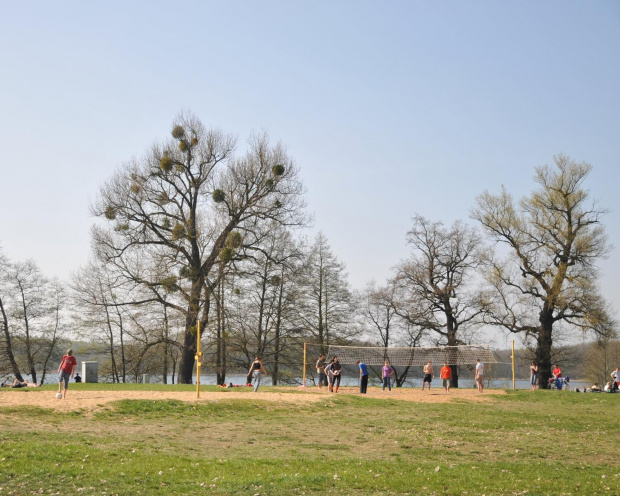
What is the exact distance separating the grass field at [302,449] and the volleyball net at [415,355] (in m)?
13.2

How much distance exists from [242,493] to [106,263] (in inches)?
1397

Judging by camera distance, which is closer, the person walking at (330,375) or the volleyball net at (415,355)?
the person walking at (330,375)

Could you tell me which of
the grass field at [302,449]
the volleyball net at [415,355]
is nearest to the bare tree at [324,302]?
the volleyball net at [415,355]

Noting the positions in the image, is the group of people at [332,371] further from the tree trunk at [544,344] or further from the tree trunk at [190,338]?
the tree trunk at [544,344]

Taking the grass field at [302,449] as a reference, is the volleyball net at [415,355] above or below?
above

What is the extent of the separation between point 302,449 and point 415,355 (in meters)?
31.1

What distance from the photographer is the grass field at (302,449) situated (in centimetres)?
1272

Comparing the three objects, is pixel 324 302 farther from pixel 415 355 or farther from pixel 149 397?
pixel 149 397

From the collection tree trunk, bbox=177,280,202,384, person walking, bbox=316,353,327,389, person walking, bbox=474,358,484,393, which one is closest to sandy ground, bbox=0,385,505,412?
person walking, bbox=474,358,484,393

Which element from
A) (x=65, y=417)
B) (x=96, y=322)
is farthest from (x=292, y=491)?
(x=96, y=322)

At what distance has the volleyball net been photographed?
41125mm

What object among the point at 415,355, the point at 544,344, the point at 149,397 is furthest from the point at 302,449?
the point at 544,344

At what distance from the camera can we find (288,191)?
44219mm

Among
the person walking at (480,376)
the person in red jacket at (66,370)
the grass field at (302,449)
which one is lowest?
the grass field at (302,449)
